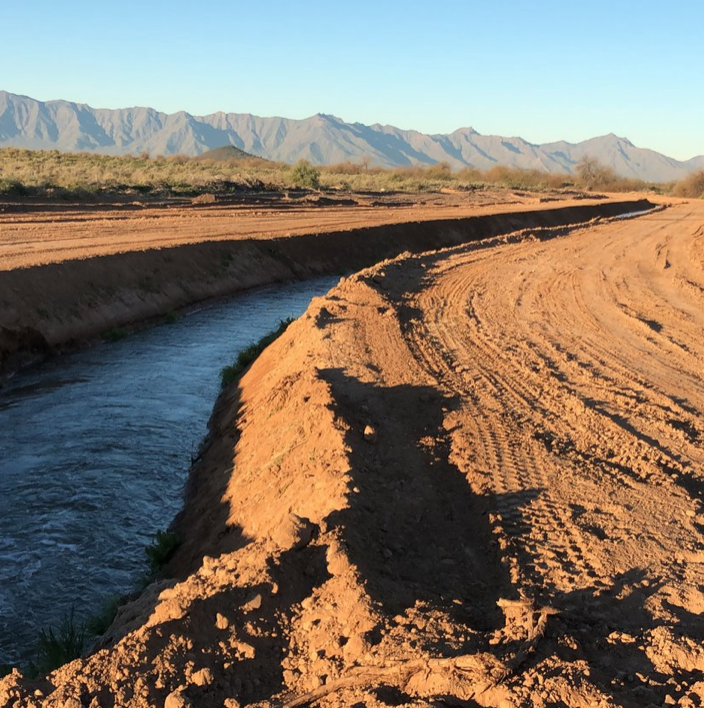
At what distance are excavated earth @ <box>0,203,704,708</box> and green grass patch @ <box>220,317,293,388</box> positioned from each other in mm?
912

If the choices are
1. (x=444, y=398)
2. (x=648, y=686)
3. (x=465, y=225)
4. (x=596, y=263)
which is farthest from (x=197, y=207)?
(x=648, y=686)

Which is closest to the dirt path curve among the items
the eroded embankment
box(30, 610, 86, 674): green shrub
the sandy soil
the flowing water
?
box(30, 610, 86, 674): green shrub

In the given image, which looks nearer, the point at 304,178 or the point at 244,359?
the point at 244,359

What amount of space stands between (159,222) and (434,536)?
74.0 ft

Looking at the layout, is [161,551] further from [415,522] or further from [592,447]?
[592,447]

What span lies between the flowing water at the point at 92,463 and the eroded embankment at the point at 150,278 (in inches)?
25.0

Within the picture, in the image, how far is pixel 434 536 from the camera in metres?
6.04

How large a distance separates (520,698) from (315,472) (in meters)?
3.57

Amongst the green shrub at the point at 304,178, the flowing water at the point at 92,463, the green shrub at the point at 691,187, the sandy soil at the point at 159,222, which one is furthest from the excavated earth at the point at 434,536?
the green shrub at the point at 691,187

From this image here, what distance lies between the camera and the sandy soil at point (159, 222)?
19.4m

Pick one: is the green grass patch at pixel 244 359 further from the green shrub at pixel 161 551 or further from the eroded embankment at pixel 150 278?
the green shrub at pixel 161 551

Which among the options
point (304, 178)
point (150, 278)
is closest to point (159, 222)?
point (150, 278)

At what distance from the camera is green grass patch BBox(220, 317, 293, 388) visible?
13.8 metres

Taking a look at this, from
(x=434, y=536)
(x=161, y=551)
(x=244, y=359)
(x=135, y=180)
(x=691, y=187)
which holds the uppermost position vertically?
(x=691, y=187)
